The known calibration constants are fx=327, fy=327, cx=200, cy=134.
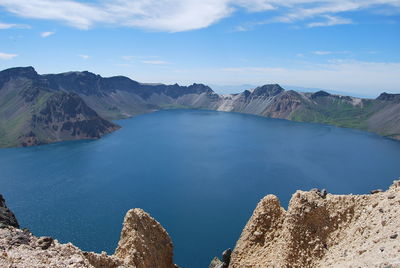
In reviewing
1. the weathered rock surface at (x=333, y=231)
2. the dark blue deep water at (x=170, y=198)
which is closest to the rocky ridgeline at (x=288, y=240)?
the weathered rock surface at (x=333, y=231)

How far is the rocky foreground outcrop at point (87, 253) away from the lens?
2669 cm

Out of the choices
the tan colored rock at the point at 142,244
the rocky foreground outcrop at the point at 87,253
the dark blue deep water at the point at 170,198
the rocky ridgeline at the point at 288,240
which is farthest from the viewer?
the dark blue deep water at the point at 170,198

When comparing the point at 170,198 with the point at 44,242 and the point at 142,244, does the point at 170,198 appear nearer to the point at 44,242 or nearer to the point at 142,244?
the point at 142,244

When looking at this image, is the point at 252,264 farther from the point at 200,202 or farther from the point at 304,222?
the point at 200,202

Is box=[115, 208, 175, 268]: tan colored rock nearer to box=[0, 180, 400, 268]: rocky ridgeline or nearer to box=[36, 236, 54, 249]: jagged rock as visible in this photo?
box=[0, 180, 400, 268]: rocky ridgeline

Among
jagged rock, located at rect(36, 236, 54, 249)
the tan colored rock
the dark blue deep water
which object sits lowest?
the dark blue deep water

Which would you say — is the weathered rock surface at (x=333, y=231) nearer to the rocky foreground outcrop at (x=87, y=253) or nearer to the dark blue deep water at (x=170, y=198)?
the rocky foreground outcrop at (x=87, y=253)

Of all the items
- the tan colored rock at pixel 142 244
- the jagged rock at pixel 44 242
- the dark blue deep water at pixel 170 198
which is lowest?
the dark blue deep water at pixel 170 198

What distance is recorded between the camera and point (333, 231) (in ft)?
115

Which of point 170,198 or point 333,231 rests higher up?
point 333,231

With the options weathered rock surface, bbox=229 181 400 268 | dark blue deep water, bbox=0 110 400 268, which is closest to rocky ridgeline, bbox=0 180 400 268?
weathered rock surface, bbox=229 181 400 268

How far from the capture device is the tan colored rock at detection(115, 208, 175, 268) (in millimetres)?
37812

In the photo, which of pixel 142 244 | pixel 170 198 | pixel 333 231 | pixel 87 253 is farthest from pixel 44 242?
pixel 170 198

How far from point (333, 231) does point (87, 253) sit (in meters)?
25.6
